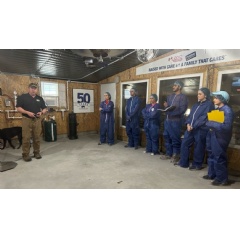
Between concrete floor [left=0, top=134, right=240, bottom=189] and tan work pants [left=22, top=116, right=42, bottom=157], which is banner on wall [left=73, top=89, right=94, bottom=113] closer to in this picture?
concrete floor [left=0, top=134, right=240, bottom=189]

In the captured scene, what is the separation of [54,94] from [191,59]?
3897mm

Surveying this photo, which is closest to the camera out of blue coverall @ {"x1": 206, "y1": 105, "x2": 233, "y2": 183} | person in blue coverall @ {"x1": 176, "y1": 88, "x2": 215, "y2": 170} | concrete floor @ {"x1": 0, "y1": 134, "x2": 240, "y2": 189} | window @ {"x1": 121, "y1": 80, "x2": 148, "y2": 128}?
blue coverall @ {"x1": 206, "y1": 105, "x2": 233, "y2": 183}

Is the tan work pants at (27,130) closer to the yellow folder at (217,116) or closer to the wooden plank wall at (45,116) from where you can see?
the wooden plank wall at (45,116)

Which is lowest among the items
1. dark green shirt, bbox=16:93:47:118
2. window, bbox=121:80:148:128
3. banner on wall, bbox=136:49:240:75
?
dark green shirt, bbox=16:93:47:118

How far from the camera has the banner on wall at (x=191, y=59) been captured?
8.50 ft

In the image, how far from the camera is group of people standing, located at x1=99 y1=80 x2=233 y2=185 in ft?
6.89

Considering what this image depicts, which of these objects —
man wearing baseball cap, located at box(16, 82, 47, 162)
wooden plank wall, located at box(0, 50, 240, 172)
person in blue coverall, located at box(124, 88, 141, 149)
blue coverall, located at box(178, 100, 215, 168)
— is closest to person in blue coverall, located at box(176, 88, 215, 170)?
blue coverall, located at box(178, 100, 215, 168)

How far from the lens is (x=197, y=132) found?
255 centimetres

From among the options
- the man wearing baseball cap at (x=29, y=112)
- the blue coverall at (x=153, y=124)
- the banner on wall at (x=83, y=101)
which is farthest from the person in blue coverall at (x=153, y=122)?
the banner on wall at (x=83, y=101)

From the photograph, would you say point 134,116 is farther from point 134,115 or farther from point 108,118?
point 108,118

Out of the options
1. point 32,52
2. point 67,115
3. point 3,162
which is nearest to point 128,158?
point 3,162

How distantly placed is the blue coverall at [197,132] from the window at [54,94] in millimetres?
3899

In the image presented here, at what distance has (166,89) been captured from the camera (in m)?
3.56

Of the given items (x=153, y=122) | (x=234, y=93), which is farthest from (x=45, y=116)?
(x=234, y=93)
